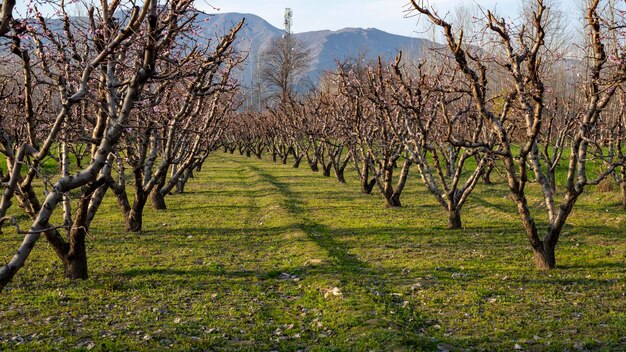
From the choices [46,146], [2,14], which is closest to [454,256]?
[46,146]

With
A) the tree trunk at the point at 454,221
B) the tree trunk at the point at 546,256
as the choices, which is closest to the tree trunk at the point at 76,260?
the tree trunk at the point at 546,256

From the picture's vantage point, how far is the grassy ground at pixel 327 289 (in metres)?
8.97

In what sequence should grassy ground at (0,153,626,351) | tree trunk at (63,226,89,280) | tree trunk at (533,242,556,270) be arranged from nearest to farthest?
grassy ground at (0,153,626,351)
tree trunk at (63,226,89,280)
tree trunk at (533,242,556,270)

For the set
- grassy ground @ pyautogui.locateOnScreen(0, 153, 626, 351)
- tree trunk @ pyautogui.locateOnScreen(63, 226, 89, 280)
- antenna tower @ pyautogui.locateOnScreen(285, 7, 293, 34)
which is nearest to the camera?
grassy ground @ pyautogui.locateOnScreen(0, 153, 626, 351)

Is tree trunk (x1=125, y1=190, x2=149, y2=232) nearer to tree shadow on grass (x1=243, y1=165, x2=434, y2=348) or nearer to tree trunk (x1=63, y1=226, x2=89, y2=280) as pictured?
tree shadow on grass (x1=243, y1=165, x2=434, y2=348)

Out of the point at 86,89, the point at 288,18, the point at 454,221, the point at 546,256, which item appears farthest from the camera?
the point at 288,18

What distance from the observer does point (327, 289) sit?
38.0ft

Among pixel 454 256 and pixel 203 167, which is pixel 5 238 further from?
Answer: pixel 203 167

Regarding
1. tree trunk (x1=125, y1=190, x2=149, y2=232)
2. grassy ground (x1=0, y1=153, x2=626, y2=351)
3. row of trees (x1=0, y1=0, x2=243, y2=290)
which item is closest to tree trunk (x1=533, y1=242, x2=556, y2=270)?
grassy ground (x1=0, y1=153, x2=626, y2=351)

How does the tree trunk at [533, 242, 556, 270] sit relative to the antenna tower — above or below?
below

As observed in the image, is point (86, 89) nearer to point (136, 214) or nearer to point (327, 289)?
point (327, 289)

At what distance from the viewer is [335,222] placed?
67.5 feet

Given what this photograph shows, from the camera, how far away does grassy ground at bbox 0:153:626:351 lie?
29.4ft

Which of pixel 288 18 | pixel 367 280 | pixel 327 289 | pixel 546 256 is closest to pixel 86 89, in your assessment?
pixel 327 289
